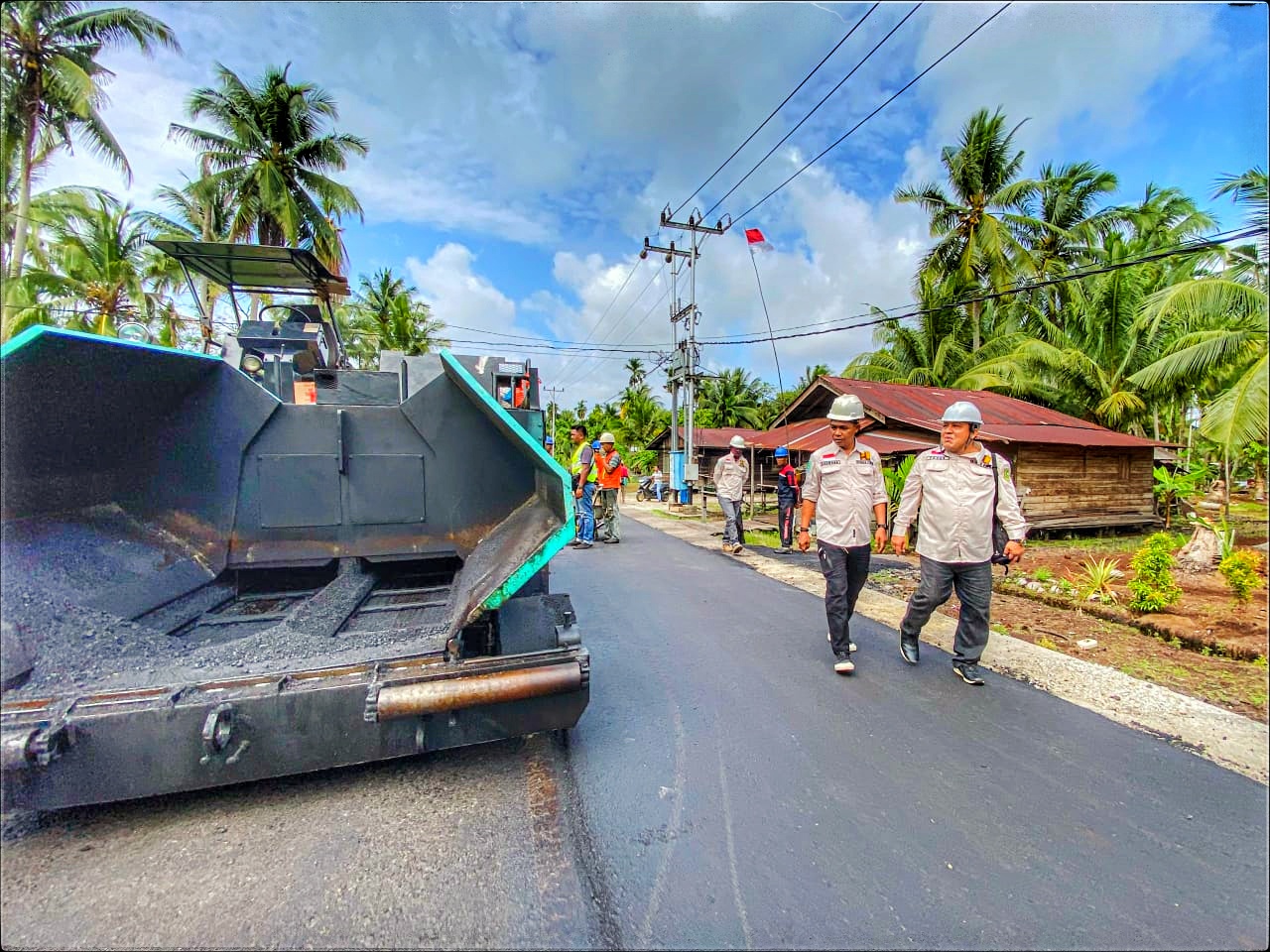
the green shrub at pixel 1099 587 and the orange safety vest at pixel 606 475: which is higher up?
the orange safety vest at pixel 606 475

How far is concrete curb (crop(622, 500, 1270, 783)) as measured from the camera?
2.69 m

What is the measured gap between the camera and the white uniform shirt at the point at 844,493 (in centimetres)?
373

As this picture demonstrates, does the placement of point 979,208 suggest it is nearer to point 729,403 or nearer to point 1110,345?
point 1110,345

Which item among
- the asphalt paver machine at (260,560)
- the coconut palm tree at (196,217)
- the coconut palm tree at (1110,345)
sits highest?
the coconut palm tree at (196,217)

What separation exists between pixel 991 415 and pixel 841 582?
10859mm

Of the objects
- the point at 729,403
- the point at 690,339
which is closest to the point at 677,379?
the point at 690,339

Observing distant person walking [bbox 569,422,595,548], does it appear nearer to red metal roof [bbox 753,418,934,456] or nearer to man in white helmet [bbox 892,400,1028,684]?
red metal roof [bbox 753,418,934,456]

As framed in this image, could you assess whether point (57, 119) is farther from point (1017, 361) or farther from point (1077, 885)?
point (1017, 361)

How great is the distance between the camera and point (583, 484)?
8.45 m

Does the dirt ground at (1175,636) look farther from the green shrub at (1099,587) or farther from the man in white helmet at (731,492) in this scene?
the man in white helmet at (731,492)

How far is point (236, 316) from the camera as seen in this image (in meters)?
4.38

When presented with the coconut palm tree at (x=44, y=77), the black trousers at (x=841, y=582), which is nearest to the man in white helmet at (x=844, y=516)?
the black trousers at (x=841, y=582)

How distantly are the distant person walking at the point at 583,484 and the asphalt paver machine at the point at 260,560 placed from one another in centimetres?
405

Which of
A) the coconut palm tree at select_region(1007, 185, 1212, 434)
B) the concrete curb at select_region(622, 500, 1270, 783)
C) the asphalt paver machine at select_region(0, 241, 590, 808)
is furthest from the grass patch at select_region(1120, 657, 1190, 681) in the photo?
the coconut palm tree at select_region(1007, 185, 1212, 434)
